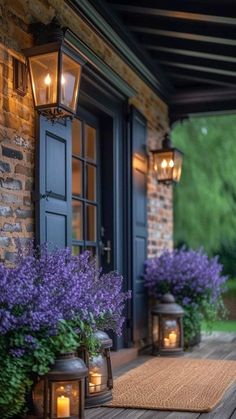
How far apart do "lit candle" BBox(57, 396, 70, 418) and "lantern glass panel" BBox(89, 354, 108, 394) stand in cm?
51

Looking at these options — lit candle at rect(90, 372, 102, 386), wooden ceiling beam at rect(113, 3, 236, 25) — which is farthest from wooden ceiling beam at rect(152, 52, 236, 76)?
lit candle at rect(90, 372, 102, 386)

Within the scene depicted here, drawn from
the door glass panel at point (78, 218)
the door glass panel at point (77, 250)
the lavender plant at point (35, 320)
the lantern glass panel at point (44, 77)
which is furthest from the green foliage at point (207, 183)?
the lavender plant at point (35, 320)

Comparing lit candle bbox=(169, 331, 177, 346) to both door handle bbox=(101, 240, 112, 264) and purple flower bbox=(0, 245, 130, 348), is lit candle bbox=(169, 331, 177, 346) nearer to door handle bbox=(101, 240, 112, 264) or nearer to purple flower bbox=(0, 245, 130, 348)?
door handle bbox=(101, 240, 112, 264)

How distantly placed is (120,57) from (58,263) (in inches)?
99.1

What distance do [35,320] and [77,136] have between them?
94.6 inches

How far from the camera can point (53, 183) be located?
12.3 feet

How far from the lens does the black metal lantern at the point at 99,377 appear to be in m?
3.37

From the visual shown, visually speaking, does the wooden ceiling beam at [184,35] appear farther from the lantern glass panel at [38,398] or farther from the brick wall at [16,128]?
the lantern glass panel at [38,398]

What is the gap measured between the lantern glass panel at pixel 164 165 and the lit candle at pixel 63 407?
3304 mm

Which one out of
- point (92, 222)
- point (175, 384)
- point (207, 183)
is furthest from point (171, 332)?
point (207, 183)

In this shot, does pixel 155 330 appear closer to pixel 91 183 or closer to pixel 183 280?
pixel 183 280

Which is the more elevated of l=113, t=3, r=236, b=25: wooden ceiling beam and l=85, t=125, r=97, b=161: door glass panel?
l=113, t=3, r=236, b=25: wooden ceiling beam

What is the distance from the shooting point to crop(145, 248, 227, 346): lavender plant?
554 cm

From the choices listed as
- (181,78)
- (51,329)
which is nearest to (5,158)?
(51,329)
